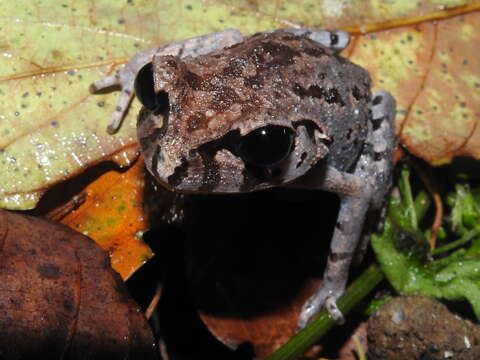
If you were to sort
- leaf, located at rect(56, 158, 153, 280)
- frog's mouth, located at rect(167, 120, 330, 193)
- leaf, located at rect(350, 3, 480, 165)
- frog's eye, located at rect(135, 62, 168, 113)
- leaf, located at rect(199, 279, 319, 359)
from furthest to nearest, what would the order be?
1. leaf, located at rect(350, 3, 480, 165)
2. leaf, located at rect(199, 279, 319, 359)
3. leaf, located at rect(56, 158, 153, 280)
4. frog's eye, located at rect(135, 62, 168, 113)
5. frog's mouth, located at rect(167, 120, 330, 193)

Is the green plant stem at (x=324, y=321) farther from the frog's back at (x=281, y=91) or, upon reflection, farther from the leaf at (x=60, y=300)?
the leaf at (x=60, y=300)

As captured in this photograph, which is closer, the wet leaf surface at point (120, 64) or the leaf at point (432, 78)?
the wet leaf surface at point (120, 64)

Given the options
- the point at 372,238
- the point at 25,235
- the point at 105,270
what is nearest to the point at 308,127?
the point at 372,238

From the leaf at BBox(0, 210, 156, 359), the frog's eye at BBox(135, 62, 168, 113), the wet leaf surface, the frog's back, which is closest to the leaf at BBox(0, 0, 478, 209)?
the wet leaf surface

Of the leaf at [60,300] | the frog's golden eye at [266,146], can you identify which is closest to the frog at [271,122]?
the frog's golden eye at [266,146]

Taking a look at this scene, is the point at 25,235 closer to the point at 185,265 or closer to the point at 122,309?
the point at 122,309

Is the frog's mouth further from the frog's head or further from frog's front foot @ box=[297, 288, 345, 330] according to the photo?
frog's front foot @ box=[297, 288, 345, 330]
